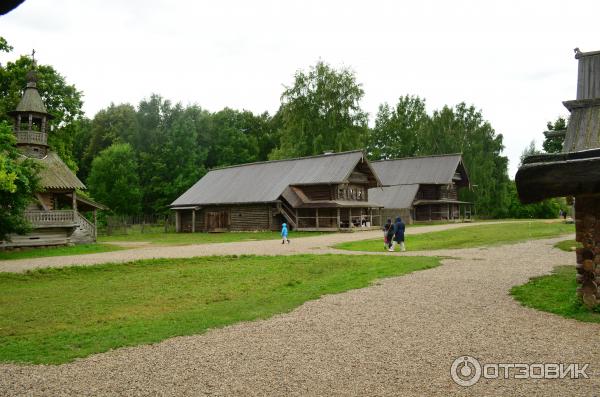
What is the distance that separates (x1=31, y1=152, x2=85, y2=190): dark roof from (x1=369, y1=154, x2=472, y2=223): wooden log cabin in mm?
33442

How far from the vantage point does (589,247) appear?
9.41 m

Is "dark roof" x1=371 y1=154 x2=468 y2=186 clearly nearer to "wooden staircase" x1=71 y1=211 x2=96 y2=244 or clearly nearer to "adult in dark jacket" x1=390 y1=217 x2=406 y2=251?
"adult in dark jacket" x1=390 y1=217 x2=406 y2=251

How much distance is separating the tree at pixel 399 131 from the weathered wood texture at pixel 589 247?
6734cm

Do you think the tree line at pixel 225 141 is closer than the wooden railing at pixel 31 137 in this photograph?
No

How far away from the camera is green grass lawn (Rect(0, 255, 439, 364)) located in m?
8.40

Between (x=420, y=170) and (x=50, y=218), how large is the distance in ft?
140

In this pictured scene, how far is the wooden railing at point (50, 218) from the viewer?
2888 cm

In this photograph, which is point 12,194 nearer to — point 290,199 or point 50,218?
point 50,218

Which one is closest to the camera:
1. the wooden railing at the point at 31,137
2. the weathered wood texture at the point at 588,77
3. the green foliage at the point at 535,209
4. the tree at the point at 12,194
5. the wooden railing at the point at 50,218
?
the weathered wood texture at the point at 588,77

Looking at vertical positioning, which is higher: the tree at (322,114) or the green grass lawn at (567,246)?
the tree at (322,114)

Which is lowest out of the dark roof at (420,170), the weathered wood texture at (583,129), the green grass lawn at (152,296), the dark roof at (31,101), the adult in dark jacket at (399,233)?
the green grass lawn at (152,296)

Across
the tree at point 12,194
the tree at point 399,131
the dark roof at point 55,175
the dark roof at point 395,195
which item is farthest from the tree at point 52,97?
the tree at point 399,131

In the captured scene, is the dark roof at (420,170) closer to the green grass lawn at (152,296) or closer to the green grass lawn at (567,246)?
the green grass lawn at (567,246)

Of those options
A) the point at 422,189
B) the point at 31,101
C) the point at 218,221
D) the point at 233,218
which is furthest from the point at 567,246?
the point at 422,189
